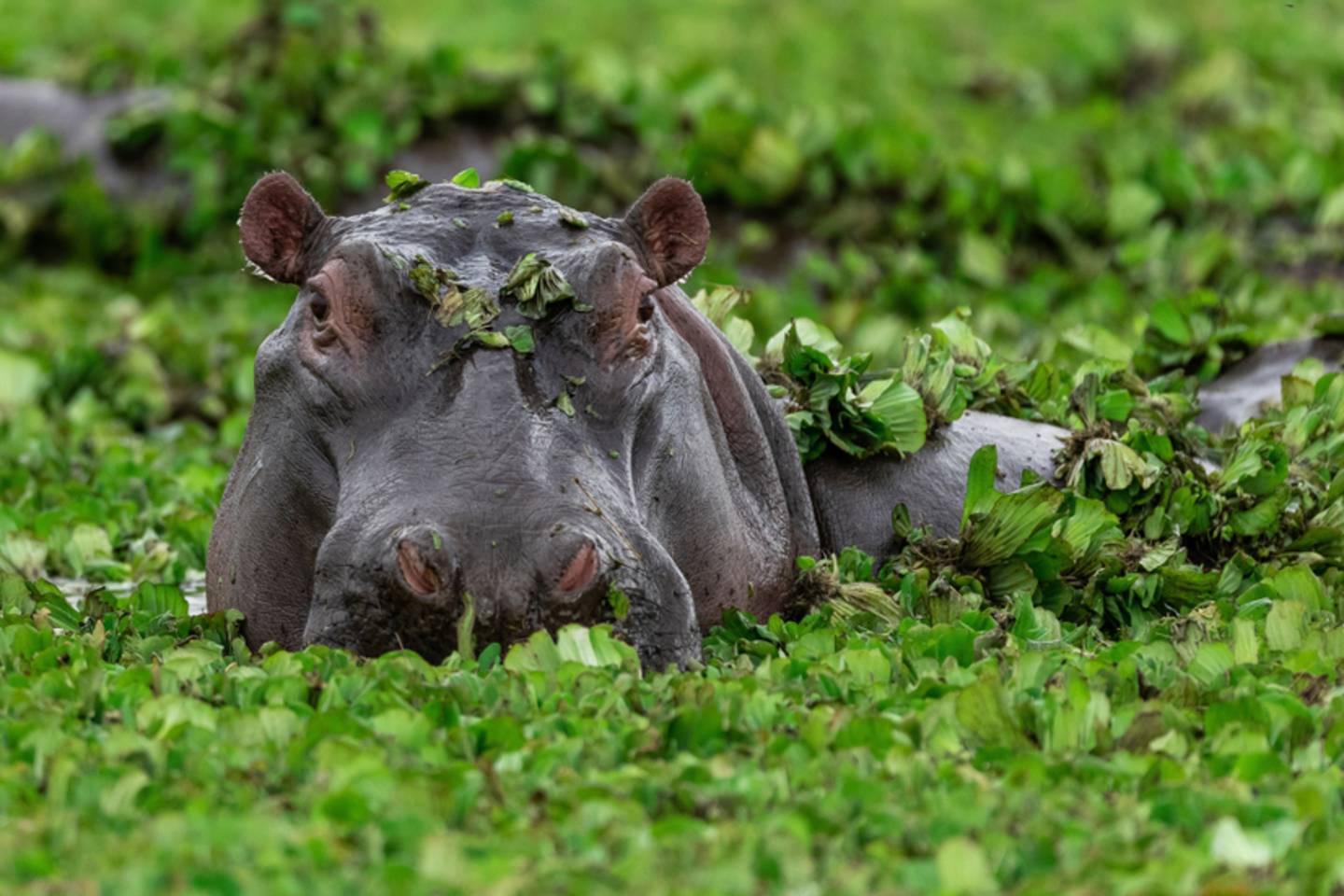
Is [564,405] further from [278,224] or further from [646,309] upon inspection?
[278,224]

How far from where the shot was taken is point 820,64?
21828mm

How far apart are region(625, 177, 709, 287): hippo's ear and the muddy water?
5.63 feet

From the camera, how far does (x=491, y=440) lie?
507 centimetres

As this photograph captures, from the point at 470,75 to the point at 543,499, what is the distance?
992cm

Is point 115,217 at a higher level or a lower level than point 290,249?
lower

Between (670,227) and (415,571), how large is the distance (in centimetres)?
142

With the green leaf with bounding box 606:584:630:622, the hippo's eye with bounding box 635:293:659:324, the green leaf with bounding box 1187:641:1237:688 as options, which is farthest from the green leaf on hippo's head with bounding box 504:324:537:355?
the green leaf with bounding box 1187:641:1237:688

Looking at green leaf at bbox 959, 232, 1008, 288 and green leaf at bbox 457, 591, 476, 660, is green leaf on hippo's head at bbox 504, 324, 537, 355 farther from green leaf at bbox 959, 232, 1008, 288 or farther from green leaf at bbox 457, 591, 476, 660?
green leaf at bbox 959, 232, 1008, 288

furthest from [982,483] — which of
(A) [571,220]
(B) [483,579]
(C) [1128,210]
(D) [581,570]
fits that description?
(C) [1128,210]

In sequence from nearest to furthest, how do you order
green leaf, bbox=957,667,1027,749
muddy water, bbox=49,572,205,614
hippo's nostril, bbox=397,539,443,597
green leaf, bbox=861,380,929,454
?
1. green leaf, bbox=957,667,1027,749
2. hippo's nostril, bbox=397,539,443,597
3. green leaf, bbox=861,380,929,454
4. muddy water, bbox=49,572,205,614

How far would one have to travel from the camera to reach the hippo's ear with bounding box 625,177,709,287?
5.86 metres

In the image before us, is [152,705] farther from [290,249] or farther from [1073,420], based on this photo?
[1073,420]

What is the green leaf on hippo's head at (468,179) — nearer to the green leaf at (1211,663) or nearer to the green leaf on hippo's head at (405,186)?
the green leaf on hippo's head at (405,186)

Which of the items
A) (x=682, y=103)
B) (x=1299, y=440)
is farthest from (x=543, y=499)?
(x=682, y=103)
